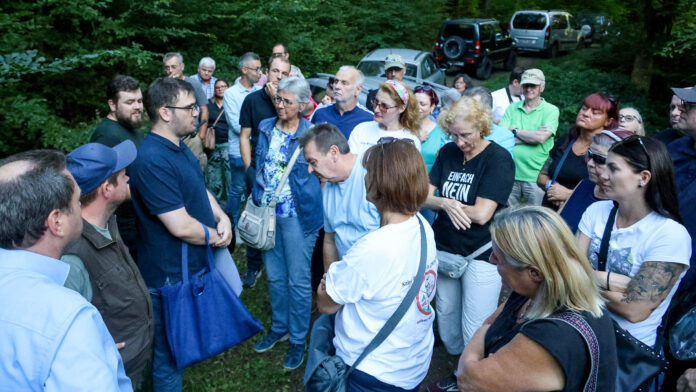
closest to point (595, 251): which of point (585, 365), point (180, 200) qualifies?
point (585, 365)

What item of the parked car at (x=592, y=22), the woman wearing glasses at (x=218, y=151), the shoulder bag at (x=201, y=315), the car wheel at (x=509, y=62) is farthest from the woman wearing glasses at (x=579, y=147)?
the parked car at (x=592, y=22)

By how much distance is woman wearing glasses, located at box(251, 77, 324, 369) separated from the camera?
371 cm

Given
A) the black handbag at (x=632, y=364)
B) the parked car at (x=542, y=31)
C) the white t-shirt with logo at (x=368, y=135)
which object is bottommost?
the parked car at (x=542, y=31)

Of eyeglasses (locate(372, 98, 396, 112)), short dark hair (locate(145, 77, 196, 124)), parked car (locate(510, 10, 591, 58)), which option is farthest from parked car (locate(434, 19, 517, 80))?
short dark hair (locate(145, 77, 196, 124))

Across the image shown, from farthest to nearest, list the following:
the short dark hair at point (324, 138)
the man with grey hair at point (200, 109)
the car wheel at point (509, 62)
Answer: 1. the car wheel at point (509, 62)
2. the man with grey hair at point (200, 109)
3. the short dark hair at point (324, 138)

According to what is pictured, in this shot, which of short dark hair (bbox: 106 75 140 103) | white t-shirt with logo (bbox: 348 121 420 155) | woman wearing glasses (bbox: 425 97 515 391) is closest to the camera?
woman wearing glasses (bbox: 425 97 515 391)

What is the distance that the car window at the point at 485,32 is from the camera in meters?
16.9

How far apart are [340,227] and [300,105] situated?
1.27 meters

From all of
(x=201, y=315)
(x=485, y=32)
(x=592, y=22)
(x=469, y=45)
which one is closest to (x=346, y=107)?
(x=201, y=315)

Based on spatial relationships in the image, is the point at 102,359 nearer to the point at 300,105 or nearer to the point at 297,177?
the point at 297,177

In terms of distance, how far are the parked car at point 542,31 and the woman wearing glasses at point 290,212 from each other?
804 inches

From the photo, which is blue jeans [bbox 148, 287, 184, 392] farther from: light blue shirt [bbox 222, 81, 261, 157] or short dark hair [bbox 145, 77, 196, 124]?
light blue shirt [bbox 222, 81, 261, 157]

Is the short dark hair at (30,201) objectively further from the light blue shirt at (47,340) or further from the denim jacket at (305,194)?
the denim jacket at (305,194)

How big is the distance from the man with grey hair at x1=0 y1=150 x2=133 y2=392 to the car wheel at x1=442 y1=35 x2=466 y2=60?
16590 mm
